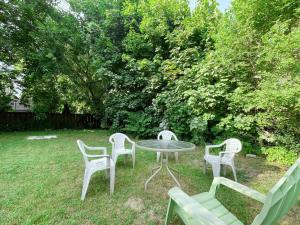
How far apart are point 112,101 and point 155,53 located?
108 inches

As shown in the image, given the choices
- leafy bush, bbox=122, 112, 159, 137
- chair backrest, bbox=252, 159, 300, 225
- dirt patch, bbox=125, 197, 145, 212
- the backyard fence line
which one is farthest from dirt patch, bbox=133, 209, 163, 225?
the backyard fence line

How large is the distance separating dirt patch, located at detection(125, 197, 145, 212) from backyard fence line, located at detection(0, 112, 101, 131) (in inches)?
296

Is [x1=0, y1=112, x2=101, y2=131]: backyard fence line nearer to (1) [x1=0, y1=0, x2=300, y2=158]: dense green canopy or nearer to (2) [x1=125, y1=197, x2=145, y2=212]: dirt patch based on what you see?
(1) [x1=0, y1=0, x2=300, y2=158]: dense green canopy

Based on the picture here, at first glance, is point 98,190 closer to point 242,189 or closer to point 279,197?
point 242,189

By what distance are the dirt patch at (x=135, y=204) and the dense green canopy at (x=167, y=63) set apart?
3133 mm

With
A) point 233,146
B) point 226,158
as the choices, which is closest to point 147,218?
point 226,158

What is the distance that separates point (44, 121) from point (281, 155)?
9530mm

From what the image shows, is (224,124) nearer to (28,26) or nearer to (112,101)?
(112,101)

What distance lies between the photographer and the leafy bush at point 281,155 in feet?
13.6

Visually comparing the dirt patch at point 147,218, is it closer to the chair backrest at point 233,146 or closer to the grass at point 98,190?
the grass at point 98,190

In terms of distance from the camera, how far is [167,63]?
21.0 feet

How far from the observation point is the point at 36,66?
7.86m

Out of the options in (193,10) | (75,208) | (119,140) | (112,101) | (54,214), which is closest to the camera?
(54,214)

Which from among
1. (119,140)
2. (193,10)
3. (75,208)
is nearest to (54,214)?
(75,208)
